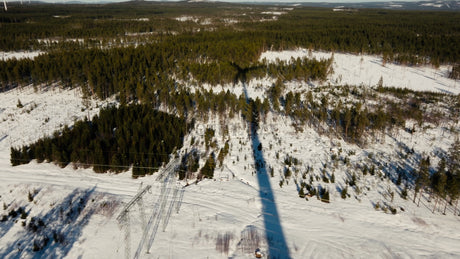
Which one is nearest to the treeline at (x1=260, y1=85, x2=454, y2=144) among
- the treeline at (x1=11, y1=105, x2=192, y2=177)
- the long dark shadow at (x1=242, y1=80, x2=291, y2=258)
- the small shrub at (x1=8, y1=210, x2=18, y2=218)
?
the long dark shadow at (x1=242, y1=80, x2=291, y2=258)

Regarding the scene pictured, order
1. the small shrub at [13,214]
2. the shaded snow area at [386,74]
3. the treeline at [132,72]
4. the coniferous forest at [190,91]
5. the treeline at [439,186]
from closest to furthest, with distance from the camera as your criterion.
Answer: the small shrub at [13,214] < the treeline at [439,186] < the coniferous forest at [190,91] < the treeline at [132,72] < the shaded snow area at [386,74]

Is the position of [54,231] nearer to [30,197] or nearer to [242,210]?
[30,197]

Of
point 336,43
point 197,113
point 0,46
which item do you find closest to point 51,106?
point 197,113

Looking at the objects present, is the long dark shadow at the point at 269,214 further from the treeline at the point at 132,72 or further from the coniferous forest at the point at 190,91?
the treeline at the point at 132,72

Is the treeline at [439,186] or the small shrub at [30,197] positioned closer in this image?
the treeline at [439,186]

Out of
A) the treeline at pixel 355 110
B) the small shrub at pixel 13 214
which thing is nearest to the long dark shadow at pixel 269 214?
the treeline at pixel 355 110

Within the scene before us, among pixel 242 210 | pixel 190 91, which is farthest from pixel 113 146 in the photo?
pixel 190 91

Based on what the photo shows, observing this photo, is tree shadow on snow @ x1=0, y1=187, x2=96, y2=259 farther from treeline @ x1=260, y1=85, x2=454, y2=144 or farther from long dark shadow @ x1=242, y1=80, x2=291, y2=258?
treeline @ x1=260, y1=85, x2=454, y2=144

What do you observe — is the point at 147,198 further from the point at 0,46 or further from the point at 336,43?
the point at 0,46
